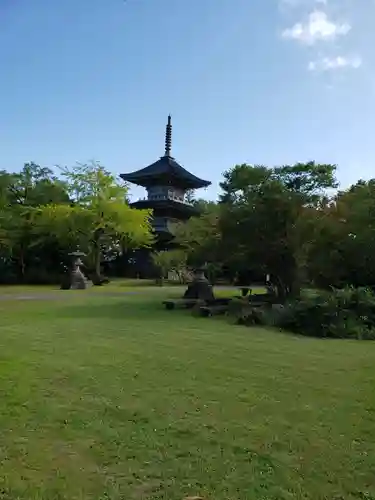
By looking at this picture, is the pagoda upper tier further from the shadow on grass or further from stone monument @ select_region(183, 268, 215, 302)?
the shadow on grass

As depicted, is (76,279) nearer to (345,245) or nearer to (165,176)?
(345,245)

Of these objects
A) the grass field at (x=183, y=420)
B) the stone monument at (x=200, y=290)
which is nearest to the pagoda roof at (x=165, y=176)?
the stone monument at (x=200, y=290)

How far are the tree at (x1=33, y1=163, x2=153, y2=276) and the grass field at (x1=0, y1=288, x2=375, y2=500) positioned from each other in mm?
21935

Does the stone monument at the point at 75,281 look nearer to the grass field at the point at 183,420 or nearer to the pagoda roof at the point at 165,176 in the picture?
the pagoda roof at the point at 165,176

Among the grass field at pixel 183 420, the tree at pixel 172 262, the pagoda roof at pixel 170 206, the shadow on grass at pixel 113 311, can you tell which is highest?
the pagoda roof at pixel 170 206

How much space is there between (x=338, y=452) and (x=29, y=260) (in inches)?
1215

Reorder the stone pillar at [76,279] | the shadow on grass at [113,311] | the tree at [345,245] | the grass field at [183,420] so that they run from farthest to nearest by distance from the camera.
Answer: the stone pillar at [76,279], the tree at [345,245], the shadow on grass at [113,311], the grass field at [183,420]

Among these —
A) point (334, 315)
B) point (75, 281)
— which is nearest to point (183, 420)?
point (334, 315)

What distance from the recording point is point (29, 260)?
3164cm

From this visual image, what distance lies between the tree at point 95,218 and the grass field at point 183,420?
21.9 metres

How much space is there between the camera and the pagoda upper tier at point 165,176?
3697 cm

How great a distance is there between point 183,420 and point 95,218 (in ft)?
85.9

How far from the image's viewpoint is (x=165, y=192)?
3722 cm

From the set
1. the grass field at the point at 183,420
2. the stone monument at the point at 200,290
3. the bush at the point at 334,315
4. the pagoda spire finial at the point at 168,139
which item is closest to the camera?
the grass field at the point at 183,420
